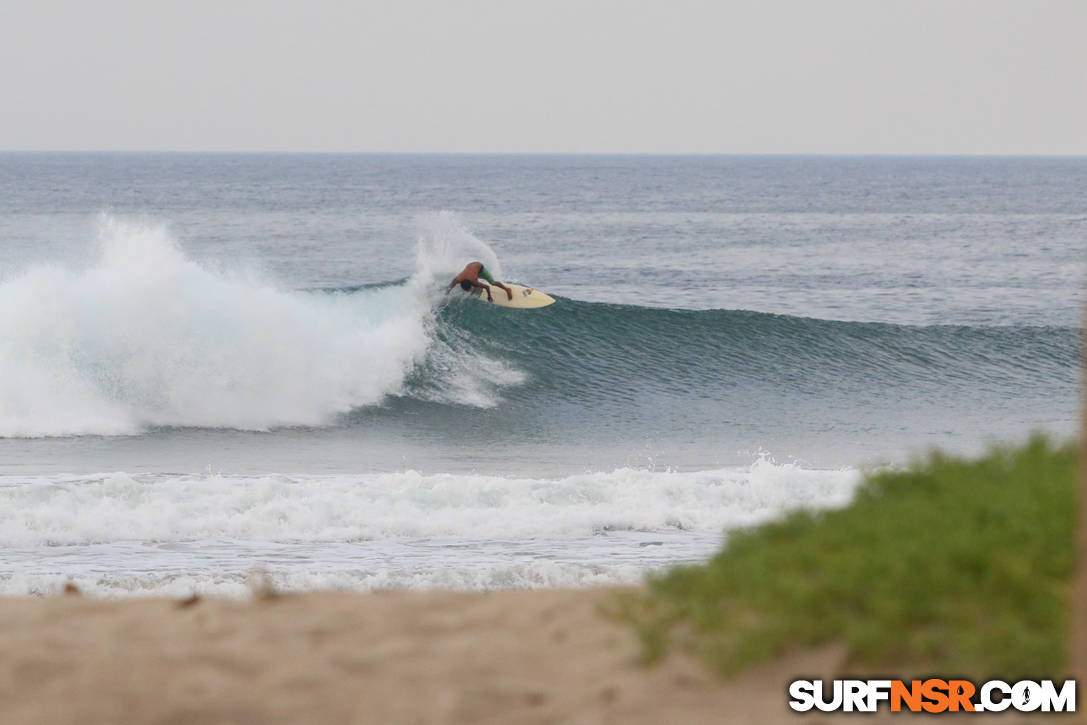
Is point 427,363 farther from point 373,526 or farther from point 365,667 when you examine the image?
point 365,667

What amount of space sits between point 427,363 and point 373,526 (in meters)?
8.97

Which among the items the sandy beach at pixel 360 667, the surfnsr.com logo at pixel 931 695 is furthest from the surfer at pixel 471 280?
the surfnsr.com logo at pixel 931 695

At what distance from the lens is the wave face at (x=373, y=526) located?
862 cm

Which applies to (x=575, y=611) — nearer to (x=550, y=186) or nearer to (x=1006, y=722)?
(x=1006, y=722)

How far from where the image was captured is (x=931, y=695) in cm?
318

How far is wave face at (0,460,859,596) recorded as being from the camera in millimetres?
8617

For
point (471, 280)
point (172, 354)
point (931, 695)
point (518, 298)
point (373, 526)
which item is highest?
point (931, 695)

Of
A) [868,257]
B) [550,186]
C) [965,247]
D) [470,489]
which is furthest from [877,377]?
[550,186]

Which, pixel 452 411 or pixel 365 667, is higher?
pixel 365 667

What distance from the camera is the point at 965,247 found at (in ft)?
157

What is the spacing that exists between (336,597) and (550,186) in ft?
351

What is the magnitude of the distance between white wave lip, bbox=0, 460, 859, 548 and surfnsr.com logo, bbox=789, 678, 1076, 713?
21.7 feet

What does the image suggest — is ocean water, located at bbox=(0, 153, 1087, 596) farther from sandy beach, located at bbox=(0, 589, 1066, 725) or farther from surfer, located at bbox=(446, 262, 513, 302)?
sandy beach, located at bbox=(0, 589, 1066, 725)

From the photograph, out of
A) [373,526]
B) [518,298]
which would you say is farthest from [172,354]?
[373,526]
